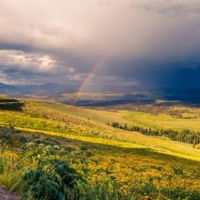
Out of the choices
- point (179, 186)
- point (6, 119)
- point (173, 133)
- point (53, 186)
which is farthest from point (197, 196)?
point (173, 133)

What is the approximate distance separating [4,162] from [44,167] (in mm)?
1333

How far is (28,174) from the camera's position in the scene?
6125 millimetres

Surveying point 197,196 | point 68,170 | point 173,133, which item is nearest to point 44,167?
point 68,170

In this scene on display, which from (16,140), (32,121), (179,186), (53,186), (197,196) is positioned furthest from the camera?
(32,121)

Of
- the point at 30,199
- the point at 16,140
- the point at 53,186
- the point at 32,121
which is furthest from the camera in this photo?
the point at 32,121

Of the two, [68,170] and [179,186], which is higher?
[68,170]

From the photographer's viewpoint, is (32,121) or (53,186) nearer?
(53,186)

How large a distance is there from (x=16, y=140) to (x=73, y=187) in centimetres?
1869

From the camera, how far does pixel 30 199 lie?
5.50 metres

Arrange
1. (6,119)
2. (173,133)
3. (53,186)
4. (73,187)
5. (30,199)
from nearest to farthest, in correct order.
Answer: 1. (30,199)
2. (53,186)
3. (73,187)
4. (6,119)
5. (173,133)

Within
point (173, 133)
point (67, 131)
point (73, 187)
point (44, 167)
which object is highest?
point (44, 167)

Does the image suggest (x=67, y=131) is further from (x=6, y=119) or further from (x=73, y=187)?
(x=73, y=187)

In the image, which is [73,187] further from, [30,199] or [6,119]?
[6,119]

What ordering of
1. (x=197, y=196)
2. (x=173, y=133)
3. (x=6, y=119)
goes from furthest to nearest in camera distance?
1. (x=173, y=133)
2. (x=6, y=119)
3. (x=197, y=196)
